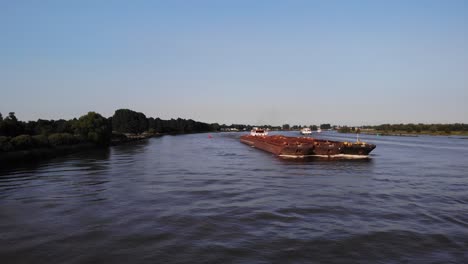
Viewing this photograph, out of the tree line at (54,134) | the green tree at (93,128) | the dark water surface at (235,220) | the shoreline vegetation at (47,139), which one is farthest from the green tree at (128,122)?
the dark water surface at (235,220)

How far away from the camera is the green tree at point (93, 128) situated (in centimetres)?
7806

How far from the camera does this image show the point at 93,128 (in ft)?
264

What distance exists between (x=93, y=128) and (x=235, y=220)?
72.2 meters

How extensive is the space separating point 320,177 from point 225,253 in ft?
67.2

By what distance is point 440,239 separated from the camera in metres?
13.7

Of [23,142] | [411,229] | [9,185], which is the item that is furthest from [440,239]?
[23,142]

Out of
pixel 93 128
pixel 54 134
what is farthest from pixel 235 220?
pixel 93 128

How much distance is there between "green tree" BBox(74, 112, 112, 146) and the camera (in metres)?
78.1

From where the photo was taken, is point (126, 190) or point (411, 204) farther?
point (126, 190)

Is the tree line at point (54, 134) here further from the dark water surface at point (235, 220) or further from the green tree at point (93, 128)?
the dark water surface at point (235, 220)

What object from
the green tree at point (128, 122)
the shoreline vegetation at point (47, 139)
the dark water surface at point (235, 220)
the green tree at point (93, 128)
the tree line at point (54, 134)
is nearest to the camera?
the dark water surface at point (235, 220)

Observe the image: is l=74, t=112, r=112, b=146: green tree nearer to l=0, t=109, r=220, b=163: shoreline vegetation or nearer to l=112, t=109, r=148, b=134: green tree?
l=0, t=109, r=220, b=163: shoreline vegetation

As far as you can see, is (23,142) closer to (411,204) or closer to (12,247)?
(12,247)

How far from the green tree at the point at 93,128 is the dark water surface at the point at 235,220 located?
51134 mm
